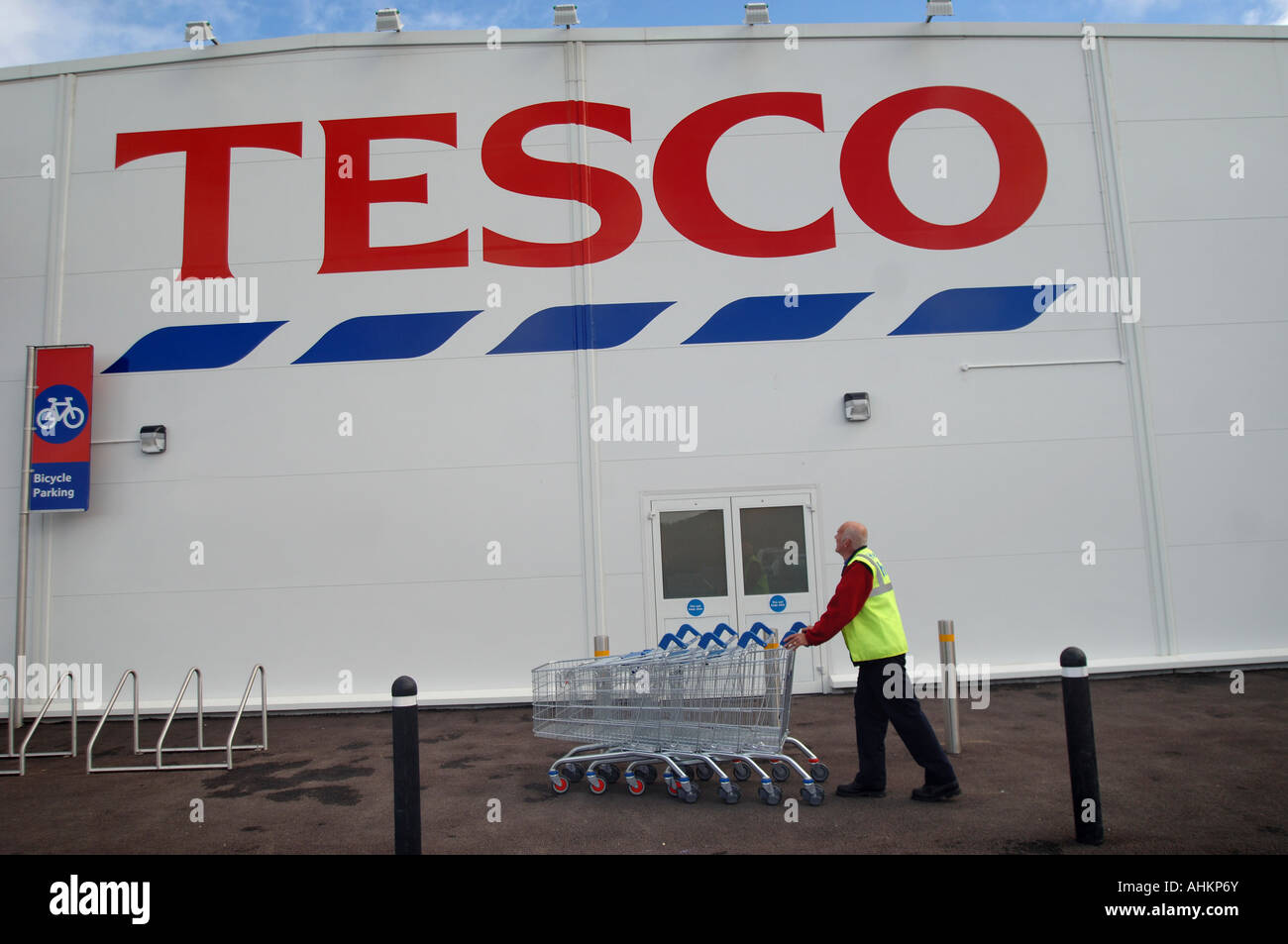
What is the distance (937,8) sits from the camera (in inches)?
397

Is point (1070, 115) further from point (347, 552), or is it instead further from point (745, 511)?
point (347, 552)

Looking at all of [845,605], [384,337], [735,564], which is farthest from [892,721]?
[384,337]

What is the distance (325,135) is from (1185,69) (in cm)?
1062

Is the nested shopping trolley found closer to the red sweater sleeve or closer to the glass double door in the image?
the red sweater sleeve

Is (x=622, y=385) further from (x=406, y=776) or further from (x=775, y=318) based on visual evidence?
(x=406, y=776)

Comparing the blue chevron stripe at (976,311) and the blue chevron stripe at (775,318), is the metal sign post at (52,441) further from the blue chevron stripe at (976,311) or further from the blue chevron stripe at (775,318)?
the blue chevron stripe at (976,311)

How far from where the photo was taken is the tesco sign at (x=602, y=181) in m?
9.80

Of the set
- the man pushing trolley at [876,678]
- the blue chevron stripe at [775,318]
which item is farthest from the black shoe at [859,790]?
the blue chevron stripe at [775,318]

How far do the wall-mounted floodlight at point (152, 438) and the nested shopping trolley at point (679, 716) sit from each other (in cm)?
607

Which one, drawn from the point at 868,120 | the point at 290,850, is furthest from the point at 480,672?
the point at 868,120

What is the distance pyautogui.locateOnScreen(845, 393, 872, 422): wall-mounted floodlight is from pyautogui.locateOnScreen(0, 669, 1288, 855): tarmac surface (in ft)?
10.8

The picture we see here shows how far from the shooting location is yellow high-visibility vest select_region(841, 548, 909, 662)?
534 centimetres

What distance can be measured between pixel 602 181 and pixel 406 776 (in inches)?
308

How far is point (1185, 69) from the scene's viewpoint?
1028 cm
